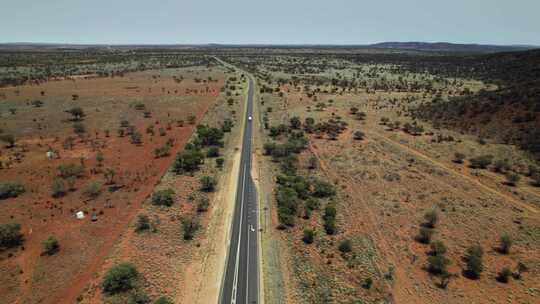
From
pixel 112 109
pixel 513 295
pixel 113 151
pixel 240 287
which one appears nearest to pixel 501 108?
pixel 513 295

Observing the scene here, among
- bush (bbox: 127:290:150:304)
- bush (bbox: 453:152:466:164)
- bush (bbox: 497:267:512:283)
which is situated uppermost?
bush (bbox: 453:152:466:164)

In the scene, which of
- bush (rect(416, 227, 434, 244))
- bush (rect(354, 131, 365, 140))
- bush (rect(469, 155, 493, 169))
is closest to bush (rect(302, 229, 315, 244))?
bush (rect(416, 227, 434, 244))

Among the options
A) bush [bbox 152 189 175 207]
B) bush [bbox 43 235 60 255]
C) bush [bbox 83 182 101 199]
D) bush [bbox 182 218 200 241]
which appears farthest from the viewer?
bush [bbox 83 182 101 199]

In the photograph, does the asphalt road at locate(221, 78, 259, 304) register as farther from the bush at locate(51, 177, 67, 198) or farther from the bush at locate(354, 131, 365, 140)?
the bush at locate(354, 131, 365, 140)

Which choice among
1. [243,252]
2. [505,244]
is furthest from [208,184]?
[505,244]

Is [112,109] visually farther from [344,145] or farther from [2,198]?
[344,145]

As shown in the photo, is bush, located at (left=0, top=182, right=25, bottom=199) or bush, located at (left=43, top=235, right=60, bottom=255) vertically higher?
bush, located at (left=0, top=182, right=25, bottom=199)

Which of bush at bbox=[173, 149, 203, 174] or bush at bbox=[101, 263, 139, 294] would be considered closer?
bush at bbox=[101, 263, 139, 294]

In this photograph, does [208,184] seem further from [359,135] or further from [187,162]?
[359,135]
